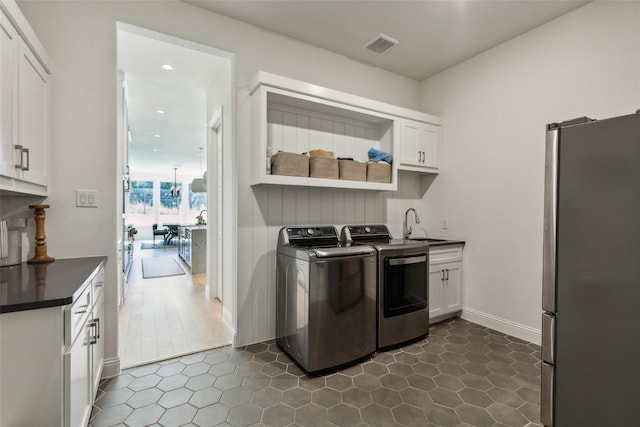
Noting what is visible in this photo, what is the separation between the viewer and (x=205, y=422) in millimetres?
1698

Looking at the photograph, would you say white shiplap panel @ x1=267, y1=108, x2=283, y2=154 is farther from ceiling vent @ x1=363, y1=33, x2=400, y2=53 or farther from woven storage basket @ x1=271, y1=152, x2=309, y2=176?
ceiling vent @ x1=363, y1=33, x2=400, y2=53

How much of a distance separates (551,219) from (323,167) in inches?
70.9

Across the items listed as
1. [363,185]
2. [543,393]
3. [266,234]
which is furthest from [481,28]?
[543,393]

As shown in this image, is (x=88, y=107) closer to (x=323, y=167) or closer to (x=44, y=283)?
(x=44, y=283)

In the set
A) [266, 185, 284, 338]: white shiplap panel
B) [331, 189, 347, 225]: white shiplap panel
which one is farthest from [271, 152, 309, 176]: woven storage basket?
[331, 189, 347, 225]: white shiplap panel

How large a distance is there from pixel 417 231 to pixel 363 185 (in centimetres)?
131

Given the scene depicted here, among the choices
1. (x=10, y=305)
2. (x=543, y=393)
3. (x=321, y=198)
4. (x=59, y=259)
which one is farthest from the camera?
(x=321, y=198)

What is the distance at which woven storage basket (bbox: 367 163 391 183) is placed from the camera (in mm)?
3037

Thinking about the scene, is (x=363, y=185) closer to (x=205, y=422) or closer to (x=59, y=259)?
(x=205, y=422)

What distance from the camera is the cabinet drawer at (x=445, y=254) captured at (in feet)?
10.2

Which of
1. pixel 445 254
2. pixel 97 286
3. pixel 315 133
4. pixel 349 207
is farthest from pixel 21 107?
pixel 445 254

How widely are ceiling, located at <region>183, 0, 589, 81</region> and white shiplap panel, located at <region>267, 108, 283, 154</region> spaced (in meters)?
0.80

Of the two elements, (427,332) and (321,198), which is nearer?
(427,332)

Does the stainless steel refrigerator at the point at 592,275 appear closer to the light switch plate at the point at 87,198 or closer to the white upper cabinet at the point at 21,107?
the white upper cabinet at the point at 21,107
